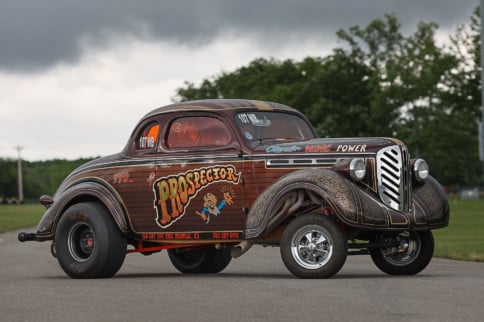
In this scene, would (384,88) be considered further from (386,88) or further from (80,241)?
(80,241)

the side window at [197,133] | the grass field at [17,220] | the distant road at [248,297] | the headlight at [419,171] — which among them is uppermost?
the side window at [197,133]

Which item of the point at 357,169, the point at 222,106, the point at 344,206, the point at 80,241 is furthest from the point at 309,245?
the point at 80,241

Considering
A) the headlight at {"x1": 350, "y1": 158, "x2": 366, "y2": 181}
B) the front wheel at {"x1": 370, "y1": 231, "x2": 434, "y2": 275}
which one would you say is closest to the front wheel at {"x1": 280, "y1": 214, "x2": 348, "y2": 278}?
the headlight at {"x1": 350, "y1": 158, "x2": 366, "y2": 181}

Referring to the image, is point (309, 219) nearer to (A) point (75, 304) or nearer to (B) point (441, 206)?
(B) point (441, 206)

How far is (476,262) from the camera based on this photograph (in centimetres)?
1788

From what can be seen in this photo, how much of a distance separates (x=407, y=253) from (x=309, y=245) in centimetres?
182

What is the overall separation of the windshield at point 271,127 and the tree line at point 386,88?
42.3 meters

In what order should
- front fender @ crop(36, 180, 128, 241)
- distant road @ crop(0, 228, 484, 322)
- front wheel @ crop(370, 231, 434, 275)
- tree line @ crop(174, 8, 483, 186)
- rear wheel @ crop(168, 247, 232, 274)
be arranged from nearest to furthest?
distant road @ crop(0, 228, 484, 322) → front wheel @ crop(370, 231, 434, 275) → front fender @ crop(36, 180, 128, 241) → rear wheel @ crop(168, 247, 232, 274) → tree line @ crop(174, 8, 483, 186)

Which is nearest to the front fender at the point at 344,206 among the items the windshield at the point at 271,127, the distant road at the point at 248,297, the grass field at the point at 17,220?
the distant road at the point at 248,297

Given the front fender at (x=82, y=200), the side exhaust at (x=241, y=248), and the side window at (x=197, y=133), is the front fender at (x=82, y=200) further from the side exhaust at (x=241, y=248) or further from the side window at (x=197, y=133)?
the side exhaust at (x=241, y=248)

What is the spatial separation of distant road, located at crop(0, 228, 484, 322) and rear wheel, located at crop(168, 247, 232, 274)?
9.0 inches

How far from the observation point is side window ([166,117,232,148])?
47.0 ft

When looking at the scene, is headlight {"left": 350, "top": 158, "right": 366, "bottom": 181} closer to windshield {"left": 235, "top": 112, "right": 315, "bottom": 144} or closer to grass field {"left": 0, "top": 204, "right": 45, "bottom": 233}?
windshield {"left": 235, "top": 112, "right": 315, "bottom": 144}

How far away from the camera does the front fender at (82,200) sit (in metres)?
14.8
